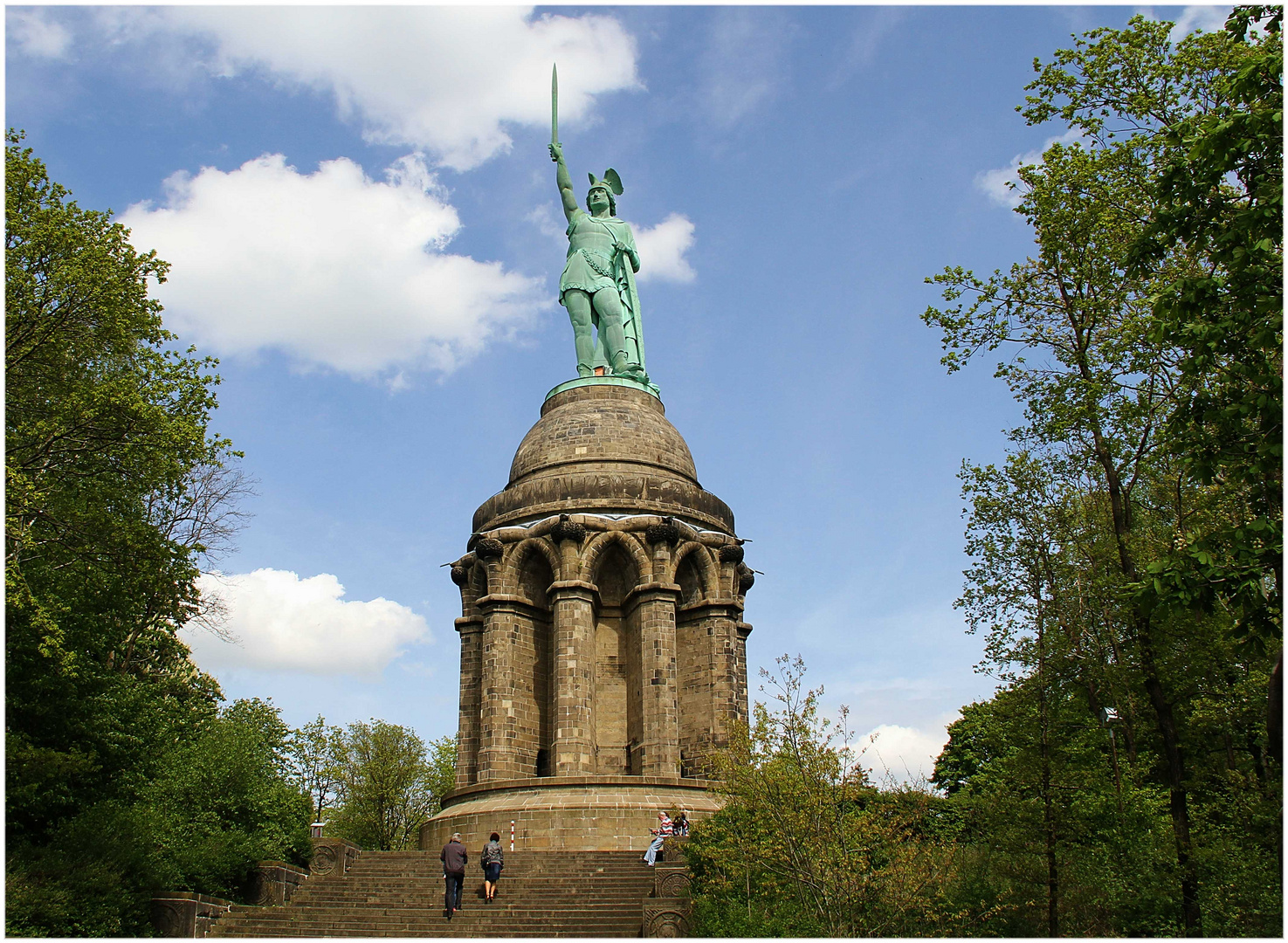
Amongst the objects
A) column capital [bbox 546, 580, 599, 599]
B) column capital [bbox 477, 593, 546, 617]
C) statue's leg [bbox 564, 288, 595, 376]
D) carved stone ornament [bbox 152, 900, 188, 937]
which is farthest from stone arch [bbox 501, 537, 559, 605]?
carved stone ornament [bbox 152, 900, 188, 937]

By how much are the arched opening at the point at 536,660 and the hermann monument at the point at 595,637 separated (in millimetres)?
44

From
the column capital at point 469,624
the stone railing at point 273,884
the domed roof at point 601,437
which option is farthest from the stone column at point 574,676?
the stone railing at point 273,884

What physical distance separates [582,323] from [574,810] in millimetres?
14905

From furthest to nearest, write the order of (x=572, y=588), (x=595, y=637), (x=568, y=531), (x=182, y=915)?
(x=595, y=637) < (x=568, y=531) < (x=572, y=588) < (x=182, y=915)

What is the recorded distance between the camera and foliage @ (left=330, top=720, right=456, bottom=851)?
45.4 meters

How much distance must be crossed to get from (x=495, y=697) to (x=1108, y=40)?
60.0 feet

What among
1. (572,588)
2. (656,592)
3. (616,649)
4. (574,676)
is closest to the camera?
(574,676)

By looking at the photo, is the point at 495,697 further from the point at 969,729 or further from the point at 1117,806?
the point at 969,729

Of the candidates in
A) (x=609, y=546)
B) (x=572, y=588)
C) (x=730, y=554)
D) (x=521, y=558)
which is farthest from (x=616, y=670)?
(x=730, y=554)

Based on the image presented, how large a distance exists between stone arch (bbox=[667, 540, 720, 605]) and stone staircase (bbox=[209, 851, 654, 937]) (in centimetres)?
797

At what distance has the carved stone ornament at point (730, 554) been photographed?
26625 millimetres

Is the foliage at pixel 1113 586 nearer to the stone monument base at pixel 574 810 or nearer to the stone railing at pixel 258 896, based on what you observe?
the stone monument base at pixel 574 810

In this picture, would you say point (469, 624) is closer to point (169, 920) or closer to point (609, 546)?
point (609, 546)

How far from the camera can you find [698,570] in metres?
26.7
